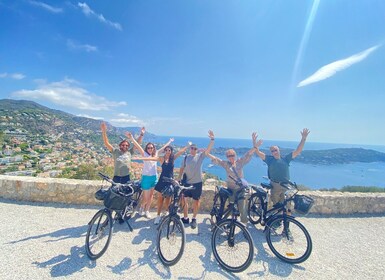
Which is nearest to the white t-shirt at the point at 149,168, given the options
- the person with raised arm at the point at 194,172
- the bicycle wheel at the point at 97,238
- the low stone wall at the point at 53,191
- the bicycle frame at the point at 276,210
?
the person with raised arm at the point at 194,172

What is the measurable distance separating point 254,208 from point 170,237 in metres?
1.97

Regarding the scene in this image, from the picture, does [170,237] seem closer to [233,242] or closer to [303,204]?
[233,242]

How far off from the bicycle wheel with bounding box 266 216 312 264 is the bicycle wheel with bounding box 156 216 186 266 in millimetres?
1537

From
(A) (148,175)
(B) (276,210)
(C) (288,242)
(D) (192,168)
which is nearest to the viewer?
(C) (288,242)

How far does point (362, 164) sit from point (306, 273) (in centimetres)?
7529

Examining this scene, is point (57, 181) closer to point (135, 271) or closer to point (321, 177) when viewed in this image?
point (135, 271)

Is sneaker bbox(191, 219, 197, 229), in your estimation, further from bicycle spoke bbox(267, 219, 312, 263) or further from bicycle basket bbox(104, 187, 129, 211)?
bicycle basket bbox(104, 187, 129, 211)

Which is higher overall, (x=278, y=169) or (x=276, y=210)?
(x=278, y=169)

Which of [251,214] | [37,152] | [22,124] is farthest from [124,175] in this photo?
[22,124]

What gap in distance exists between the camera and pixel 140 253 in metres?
2.83

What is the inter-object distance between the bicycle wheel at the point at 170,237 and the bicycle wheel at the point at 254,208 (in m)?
1.79

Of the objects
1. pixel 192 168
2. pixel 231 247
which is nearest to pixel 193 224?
pixel 231 247

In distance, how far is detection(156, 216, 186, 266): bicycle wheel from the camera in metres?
2.74

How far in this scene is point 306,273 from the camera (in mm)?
2596
